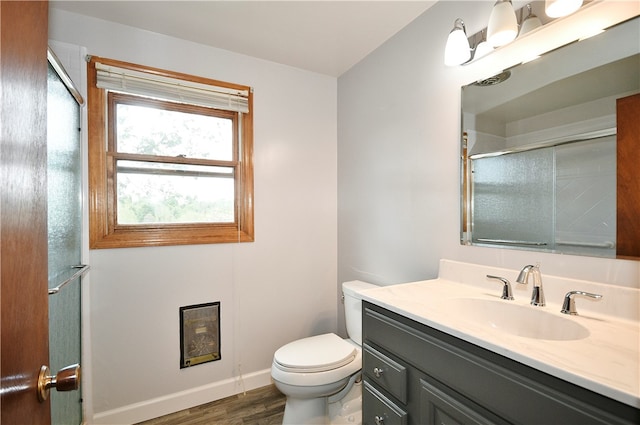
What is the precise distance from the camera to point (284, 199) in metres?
2.24

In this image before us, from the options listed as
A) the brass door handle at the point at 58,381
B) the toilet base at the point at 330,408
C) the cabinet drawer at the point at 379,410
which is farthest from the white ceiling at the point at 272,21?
the toilet base at the point at 330,408

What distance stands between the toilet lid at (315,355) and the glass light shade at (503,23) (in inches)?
65.9

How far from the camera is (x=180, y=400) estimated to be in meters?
1.88

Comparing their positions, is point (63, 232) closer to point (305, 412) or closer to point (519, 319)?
point (305, 412)

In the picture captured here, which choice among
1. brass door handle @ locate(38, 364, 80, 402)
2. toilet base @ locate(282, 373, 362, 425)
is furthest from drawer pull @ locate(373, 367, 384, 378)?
brass door handle @ locate(38, 364, 80, 402)

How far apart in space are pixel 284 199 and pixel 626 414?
1.95 m

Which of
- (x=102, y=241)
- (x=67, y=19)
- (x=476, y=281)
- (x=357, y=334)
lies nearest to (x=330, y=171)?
(x=357, y=334)

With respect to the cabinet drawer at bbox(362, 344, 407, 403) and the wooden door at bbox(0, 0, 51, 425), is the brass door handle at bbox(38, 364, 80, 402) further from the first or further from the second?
the cabinet drawer at bbox(362, 344, 407, 403)

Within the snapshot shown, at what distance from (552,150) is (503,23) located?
1.78 ft

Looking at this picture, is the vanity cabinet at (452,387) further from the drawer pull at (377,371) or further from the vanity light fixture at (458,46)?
the vanity light fixture at (458,46)

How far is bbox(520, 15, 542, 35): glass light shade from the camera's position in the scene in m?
1.15

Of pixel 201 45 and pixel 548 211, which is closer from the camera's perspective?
pixel 548 211

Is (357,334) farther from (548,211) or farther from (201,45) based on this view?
(201,45)

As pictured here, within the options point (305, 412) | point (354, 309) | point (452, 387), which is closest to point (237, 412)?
point (305, 412)
